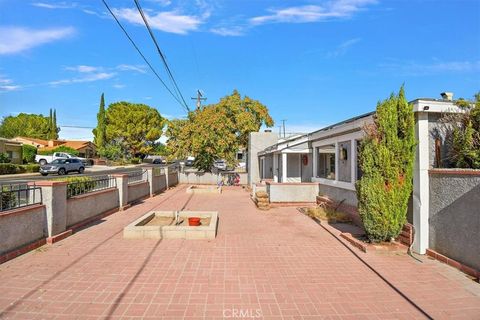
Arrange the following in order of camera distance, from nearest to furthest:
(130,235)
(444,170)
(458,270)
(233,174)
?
(458,270), (444,170), (130,235), (233,174)

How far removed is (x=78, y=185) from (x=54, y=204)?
198cm

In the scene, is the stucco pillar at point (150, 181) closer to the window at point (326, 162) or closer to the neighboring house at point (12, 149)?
the window at point (326, 162)

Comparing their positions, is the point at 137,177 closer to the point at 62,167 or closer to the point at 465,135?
the point at 465,135

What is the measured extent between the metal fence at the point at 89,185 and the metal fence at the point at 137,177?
2.37 m

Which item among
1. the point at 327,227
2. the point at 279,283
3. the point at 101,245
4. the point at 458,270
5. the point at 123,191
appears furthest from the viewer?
the point at 123,191

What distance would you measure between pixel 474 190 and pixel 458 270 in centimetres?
154

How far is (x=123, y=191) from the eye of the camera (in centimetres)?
1299

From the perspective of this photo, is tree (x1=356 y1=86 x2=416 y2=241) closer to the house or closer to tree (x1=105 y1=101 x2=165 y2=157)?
the house

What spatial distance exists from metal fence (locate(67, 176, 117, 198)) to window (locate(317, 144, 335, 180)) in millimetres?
9046

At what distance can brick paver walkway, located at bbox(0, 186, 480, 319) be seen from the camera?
421 cm

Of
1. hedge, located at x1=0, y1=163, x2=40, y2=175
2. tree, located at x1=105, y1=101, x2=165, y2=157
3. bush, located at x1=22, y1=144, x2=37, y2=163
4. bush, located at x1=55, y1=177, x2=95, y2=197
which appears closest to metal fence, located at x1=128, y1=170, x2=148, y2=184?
bush, located at x1=55, y1=177, x2=95, y2=197

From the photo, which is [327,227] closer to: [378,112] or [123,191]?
[378,112]

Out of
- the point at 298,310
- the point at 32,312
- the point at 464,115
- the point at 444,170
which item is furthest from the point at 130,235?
the point at 464,115

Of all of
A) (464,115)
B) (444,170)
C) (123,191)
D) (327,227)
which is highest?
(464,115)
